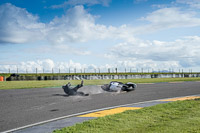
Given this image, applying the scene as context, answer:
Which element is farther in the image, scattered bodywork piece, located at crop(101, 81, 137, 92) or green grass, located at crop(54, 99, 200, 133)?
scattered bodywork piece, located at crop(101, 81, 137, 92)

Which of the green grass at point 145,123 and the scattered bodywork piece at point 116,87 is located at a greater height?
the scattered bodywork piece at point 116,87

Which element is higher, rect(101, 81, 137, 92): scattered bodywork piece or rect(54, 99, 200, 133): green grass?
rect(101, 81, 137, 92): scattered bodywork piece

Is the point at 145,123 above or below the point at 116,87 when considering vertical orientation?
below

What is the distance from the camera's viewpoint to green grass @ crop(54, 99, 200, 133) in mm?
4660

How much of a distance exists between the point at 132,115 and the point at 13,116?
356cm

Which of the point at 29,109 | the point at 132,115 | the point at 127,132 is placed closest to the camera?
the point at 127,132

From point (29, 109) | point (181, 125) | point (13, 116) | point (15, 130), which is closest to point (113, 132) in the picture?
point (181, 125)

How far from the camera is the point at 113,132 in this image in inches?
179

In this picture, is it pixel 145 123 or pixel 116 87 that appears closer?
pixel 145 123

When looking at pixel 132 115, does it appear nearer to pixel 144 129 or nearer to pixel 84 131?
pixel 144 129

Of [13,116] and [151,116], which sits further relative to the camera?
[13,116]

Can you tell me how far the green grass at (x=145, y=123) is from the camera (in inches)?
183

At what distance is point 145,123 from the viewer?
5.24 m

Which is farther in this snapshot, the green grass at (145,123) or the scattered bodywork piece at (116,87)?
the scattered bodywork piece at (116,87)
